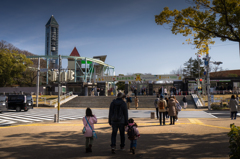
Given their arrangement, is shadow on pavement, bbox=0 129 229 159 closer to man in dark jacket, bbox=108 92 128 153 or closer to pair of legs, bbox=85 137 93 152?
pair of legs, bbox=85 137 93 152

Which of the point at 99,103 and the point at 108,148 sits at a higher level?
the point at 108,148

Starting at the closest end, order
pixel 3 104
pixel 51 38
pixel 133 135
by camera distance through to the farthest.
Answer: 1. pixel 133 135
2. pixel 3 104
3. pixel 51 38

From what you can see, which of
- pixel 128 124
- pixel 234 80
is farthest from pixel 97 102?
pixel 234 80

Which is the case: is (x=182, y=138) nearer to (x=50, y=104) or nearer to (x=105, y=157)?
(x=105, y=157)

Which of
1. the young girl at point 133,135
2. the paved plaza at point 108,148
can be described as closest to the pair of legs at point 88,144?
the paved plaza at point 108,148

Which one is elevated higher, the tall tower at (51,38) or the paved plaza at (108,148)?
the tall tower at (51,38)

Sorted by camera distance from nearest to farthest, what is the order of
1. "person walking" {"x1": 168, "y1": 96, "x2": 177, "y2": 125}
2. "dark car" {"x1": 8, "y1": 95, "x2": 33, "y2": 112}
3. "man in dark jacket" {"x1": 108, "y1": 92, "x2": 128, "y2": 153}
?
"man in dark jacket" {"x1": 108, "y1": 92, "x2": 128, "y2": 153} < "person walking" {"x1": 168, "y1": 96, "x2": 177, "y2": 125} < "dark car" {"x1": 8, "y1": 95, "x2": 33, "y2": 112}

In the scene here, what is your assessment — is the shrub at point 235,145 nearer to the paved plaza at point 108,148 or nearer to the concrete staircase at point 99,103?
the paved plaza at point 108,148

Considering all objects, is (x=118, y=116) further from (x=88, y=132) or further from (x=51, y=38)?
(x=51, y=38)

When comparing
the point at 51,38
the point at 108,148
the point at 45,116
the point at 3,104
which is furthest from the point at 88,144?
the point at 51,38

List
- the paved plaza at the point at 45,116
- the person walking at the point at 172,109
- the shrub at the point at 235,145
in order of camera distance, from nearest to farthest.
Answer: the shrub at the point at 235,145, the person walking at the point at 172,109, the paved plaza at the point at 45,116

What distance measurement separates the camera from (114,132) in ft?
17.8

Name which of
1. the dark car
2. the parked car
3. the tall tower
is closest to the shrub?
the parked car

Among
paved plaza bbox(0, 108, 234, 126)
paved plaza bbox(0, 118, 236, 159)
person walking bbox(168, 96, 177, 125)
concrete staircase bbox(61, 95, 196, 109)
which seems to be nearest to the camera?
paved plaza bbox(0, 118, 236, 159)
